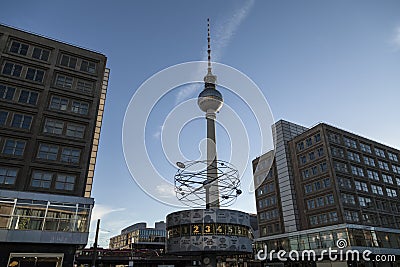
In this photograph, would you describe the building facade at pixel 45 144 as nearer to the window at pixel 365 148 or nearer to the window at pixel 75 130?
the window at pixel 75 130

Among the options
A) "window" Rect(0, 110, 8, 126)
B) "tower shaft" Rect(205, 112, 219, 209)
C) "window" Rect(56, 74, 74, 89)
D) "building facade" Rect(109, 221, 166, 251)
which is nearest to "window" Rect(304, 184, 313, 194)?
"tower shaft" Rect(205, 112, 219, 209)

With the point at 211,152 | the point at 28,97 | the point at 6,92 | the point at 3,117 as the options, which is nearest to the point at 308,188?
the point at 211,152

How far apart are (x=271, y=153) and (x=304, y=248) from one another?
2526 cm

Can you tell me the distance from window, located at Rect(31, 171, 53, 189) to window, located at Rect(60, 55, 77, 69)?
16.2 m

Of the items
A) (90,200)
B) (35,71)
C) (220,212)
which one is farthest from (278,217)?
(35,71)

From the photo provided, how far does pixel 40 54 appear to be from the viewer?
4066 cm

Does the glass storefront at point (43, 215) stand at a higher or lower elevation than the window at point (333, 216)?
lower

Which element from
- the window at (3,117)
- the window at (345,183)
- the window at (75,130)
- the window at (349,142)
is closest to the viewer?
A: the window at (3,117)

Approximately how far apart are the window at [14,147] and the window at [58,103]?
6308 millimetres

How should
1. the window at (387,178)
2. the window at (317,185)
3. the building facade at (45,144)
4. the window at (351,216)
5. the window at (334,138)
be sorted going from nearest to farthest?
the building facade at (45,144) < the window at (351,216) < the window at (317,185) < the window at (334,138) < the window at (387,178)

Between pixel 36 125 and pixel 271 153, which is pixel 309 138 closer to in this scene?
pixel 271 153

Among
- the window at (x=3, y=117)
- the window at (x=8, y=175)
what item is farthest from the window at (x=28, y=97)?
the window at (x=8, y=175)

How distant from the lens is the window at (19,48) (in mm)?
39250

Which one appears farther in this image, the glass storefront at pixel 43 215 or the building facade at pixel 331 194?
the building facade at pixel 331 194
